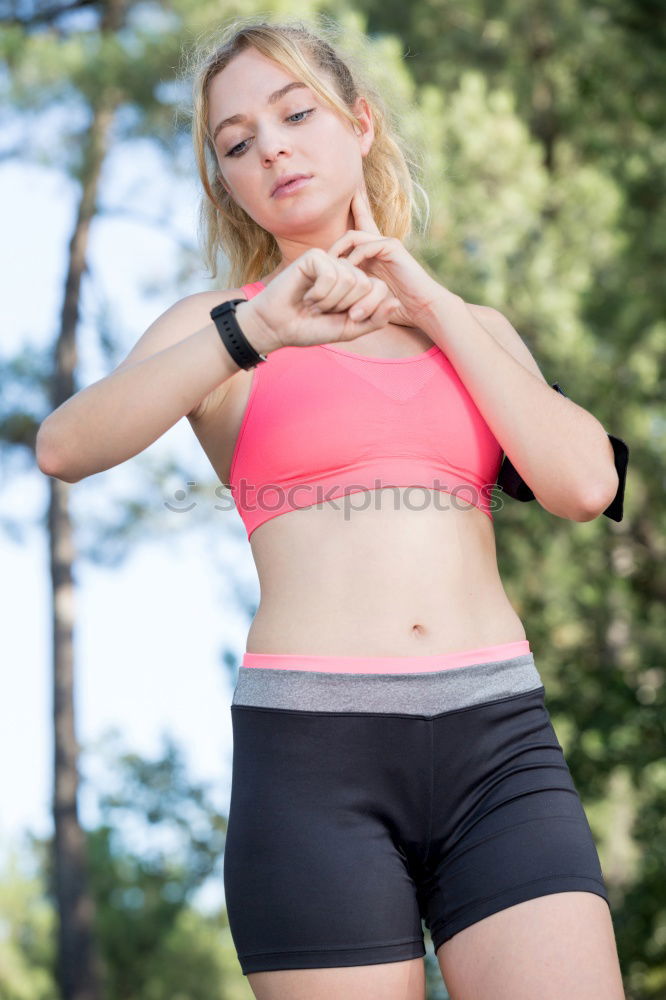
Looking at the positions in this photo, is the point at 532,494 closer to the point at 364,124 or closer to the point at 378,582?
the point at 378,582

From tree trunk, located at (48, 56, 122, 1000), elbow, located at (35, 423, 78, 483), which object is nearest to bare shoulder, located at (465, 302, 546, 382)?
elbow, located at (35, 423, 78, 483)

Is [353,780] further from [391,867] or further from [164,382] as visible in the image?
[164,382]

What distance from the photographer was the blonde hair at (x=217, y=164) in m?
2.23

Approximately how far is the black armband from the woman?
0.11ft

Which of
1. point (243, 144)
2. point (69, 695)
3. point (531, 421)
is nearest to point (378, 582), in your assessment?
point (531, 421)

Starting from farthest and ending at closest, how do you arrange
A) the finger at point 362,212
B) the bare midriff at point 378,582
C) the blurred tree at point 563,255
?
the blurred tree at point 563,255
the finger at point 362,212
the bare midriff at point 378,582

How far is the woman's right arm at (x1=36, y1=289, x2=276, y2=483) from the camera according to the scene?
1.77 meters

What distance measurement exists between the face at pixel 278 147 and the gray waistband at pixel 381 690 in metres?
0.84

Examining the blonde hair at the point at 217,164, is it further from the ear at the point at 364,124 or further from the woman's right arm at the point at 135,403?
the woman's right arm at the point at 135,403

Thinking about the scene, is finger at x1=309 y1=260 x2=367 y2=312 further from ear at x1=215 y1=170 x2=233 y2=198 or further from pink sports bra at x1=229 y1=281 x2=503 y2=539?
ear at x1=215 y1=170 x2=233 y2=198

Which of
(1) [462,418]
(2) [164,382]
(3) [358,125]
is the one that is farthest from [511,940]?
(3) [358,125]

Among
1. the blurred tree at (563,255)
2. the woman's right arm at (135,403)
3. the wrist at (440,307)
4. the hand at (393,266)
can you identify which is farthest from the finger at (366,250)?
the blurred tree at (563,255)

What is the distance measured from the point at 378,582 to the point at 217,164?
3.22ft

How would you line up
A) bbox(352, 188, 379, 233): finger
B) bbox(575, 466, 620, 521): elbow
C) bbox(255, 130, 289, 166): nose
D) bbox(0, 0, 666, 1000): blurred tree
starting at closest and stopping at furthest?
bbox(575, 466, 620, 521): elbow < bbox(255, 130, 289, 166): nose < bbox(352, 188, 379, 233): finger < bbox(0, 0, 666, 1000): blurred tree
